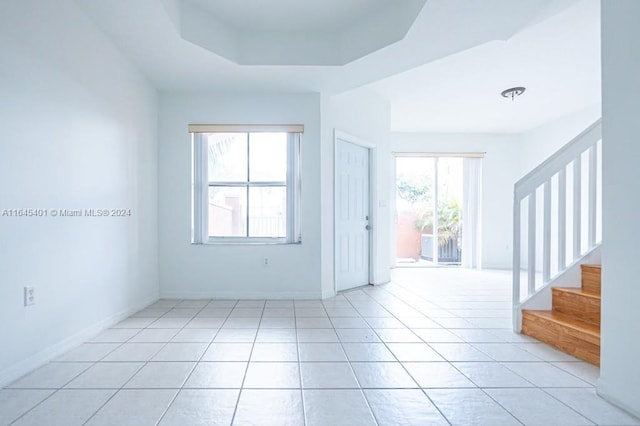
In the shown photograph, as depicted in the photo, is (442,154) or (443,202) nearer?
(442,154)

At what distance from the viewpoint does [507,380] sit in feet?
6.61

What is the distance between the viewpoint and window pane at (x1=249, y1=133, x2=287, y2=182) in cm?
418

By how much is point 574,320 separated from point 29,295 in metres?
3.67

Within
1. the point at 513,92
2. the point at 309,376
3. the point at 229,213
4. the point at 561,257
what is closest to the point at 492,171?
the point at 513,92

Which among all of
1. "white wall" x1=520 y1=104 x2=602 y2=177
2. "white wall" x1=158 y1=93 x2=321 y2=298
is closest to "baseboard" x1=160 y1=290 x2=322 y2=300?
"white wall" x1=158 y1=93 x2=321 y2=298

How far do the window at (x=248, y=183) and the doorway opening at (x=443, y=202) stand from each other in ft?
11.0

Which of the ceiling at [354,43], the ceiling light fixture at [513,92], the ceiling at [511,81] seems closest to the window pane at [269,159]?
the ceiling at [354,43]

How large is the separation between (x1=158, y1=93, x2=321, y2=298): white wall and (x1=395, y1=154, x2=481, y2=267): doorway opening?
3276 mm

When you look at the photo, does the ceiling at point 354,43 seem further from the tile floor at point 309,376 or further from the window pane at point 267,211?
the tile floor at point 309,376

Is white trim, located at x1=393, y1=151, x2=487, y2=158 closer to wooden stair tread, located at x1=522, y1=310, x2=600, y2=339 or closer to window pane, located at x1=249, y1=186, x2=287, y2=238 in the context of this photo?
window pane, located at x1=249, y1=186, x2=287, y2=238

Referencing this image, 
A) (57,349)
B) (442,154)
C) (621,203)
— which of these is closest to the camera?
(621,203)

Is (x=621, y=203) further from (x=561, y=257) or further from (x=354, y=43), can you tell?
(x=354, y=43)

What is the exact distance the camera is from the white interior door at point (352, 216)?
4.48 metres

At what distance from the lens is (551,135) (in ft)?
20.2
